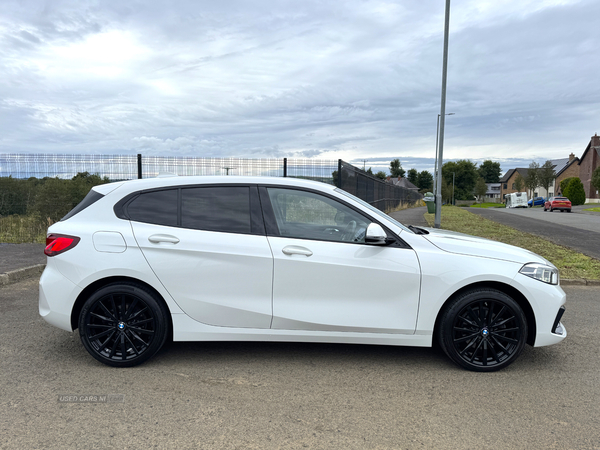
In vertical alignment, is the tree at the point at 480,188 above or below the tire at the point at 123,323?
above

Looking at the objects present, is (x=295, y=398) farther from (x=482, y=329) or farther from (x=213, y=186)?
(x=213, y=186)

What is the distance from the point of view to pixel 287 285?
375 centimetres

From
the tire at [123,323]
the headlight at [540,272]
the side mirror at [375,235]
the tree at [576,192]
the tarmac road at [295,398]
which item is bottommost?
the tarmac road at [295,398]

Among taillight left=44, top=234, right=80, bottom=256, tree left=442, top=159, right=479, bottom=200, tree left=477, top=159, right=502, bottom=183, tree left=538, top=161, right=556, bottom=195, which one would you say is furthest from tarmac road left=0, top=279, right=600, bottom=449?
tree left=477, top=159, right=502, bottom=183

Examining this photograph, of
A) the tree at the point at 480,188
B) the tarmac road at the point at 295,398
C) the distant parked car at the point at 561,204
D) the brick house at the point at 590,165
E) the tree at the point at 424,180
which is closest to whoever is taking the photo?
the tarmac road at the point at 295,398

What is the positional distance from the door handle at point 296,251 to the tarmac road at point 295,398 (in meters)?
1.00

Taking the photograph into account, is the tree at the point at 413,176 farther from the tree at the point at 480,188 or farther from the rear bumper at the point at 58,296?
the rear bumper at the point at 58,296

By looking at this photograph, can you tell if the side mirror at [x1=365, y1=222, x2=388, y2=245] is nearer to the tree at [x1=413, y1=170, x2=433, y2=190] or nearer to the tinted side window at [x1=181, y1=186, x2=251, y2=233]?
the tinted side window at [x1=181, y1=186, x2=251, y2=233]

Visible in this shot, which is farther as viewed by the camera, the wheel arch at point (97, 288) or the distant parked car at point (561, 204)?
the distant parked car at point (561, 204)

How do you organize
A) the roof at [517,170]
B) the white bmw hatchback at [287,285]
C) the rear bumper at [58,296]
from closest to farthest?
the white bmw hatchback at [287,285] < the rear bumper at [58,296] < the roof at [517,170]

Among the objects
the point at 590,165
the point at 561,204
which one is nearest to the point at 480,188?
the point at 590,165

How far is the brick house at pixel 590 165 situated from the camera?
6900 centimetres

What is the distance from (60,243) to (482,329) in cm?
361

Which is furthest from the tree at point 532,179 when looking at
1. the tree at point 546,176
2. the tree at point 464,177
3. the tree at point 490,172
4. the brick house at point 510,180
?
the tree at point 490,172
